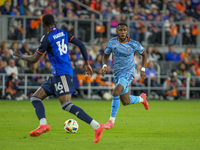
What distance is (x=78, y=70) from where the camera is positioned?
17.9 m

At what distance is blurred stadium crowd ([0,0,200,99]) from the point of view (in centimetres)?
1762

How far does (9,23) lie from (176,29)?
8.74m

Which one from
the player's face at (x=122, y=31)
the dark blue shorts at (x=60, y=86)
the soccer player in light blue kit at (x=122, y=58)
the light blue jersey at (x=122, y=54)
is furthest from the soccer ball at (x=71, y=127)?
the player's face at (x=122, y=31)

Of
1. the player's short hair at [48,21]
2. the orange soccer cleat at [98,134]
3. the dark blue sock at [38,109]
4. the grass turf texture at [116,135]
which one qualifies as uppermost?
the player's short hair at [48,21]

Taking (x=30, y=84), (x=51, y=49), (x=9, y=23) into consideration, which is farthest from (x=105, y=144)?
(x=9, y=23)

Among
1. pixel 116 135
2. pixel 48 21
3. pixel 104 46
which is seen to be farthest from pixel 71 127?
pixel 104 46

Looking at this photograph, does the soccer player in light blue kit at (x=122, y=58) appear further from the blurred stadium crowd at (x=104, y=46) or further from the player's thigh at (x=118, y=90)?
the blurred stadium crowd at (x=104, y=46)

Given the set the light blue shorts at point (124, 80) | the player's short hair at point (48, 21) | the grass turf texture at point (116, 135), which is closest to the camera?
the grass turf texture at point (116, 135)

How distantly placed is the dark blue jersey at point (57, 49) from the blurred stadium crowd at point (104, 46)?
9562 mm

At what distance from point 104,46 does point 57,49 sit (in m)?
11.7

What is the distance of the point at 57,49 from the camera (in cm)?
700

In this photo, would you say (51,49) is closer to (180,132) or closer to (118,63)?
(118,63)

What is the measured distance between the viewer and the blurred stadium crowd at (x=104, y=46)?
1762 cm

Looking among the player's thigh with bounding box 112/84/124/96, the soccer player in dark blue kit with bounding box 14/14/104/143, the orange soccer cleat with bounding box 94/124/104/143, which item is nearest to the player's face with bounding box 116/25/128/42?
the player's thigh with bounding box 112/84/124/96
